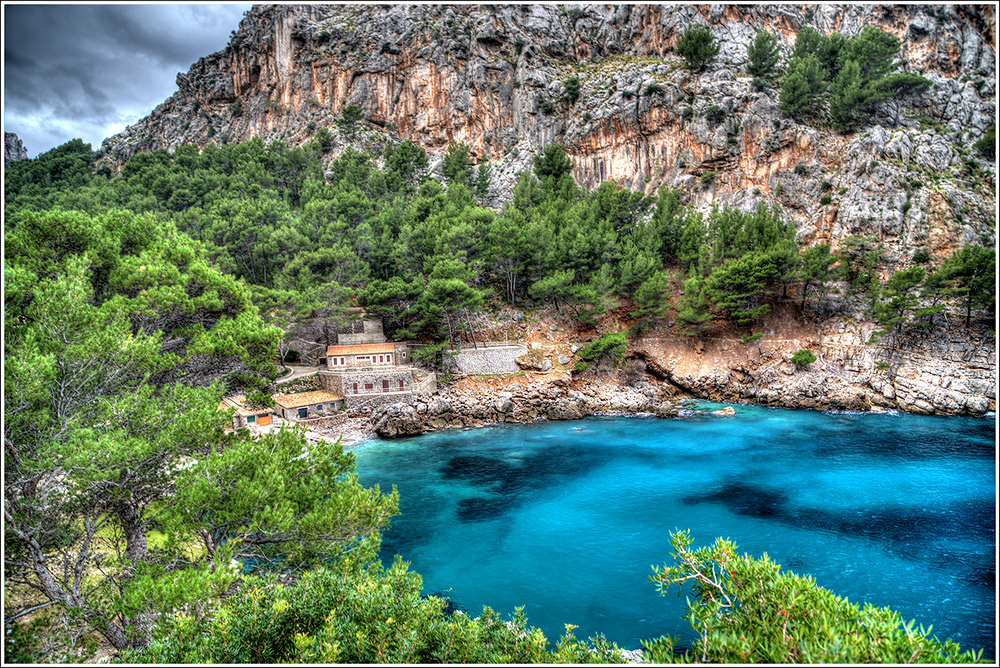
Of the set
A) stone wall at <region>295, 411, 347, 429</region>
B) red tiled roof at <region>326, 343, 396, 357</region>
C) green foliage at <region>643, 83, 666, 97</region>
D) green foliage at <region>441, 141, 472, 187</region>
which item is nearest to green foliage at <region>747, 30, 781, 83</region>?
green foliage at <region>643, 83, 666, 97</region>

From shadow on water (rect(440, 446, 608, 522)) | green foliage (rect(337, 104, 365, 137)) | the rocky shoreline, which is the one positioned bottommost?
shadow on water (rect(440, 446, 608, 522))

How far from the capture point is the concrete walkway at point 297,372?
30.4 meters

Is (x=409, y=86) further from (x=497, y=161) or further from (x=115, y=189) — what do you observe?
(x=115, y=189)

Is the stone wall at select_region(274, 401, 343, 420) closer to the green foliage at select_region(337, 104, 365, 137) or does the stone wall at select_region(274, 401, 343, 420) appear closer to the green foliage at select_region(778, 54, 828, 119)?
the green foliage at select_region(337, 104, 365, 137)

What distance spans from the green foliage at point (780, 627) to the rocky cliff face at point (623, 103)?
4196cm

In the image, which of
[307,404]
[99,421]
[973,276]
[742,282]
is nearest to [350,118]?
[307,404]

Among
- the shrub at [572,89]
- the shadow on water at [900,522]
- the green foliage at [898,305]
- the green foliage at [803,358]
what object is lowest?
the shadow on water at [900,522]

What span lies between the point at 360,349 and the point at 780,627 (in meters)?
29.0

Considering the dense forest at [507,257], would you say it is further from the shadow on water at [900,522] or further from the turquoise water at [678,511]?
the shadow on water at [900,522]

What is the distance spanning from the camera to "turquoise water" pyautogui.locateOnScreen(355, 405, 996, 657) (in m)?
12.5

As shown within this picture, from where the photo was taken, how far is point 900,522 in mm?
16344

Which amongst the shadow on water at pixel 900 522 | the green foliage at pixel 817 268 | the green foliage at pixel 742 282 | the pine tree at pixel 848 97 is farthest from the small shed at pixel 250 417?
the pine tree at pixel 848 97

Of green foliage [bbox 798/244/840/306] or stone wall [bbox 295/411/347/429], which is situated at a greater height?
green foliage [bbox 798/244/840/306]

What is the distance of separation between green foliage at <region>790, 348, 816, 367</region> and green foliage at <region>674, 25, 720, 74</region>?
37552 millimetres
